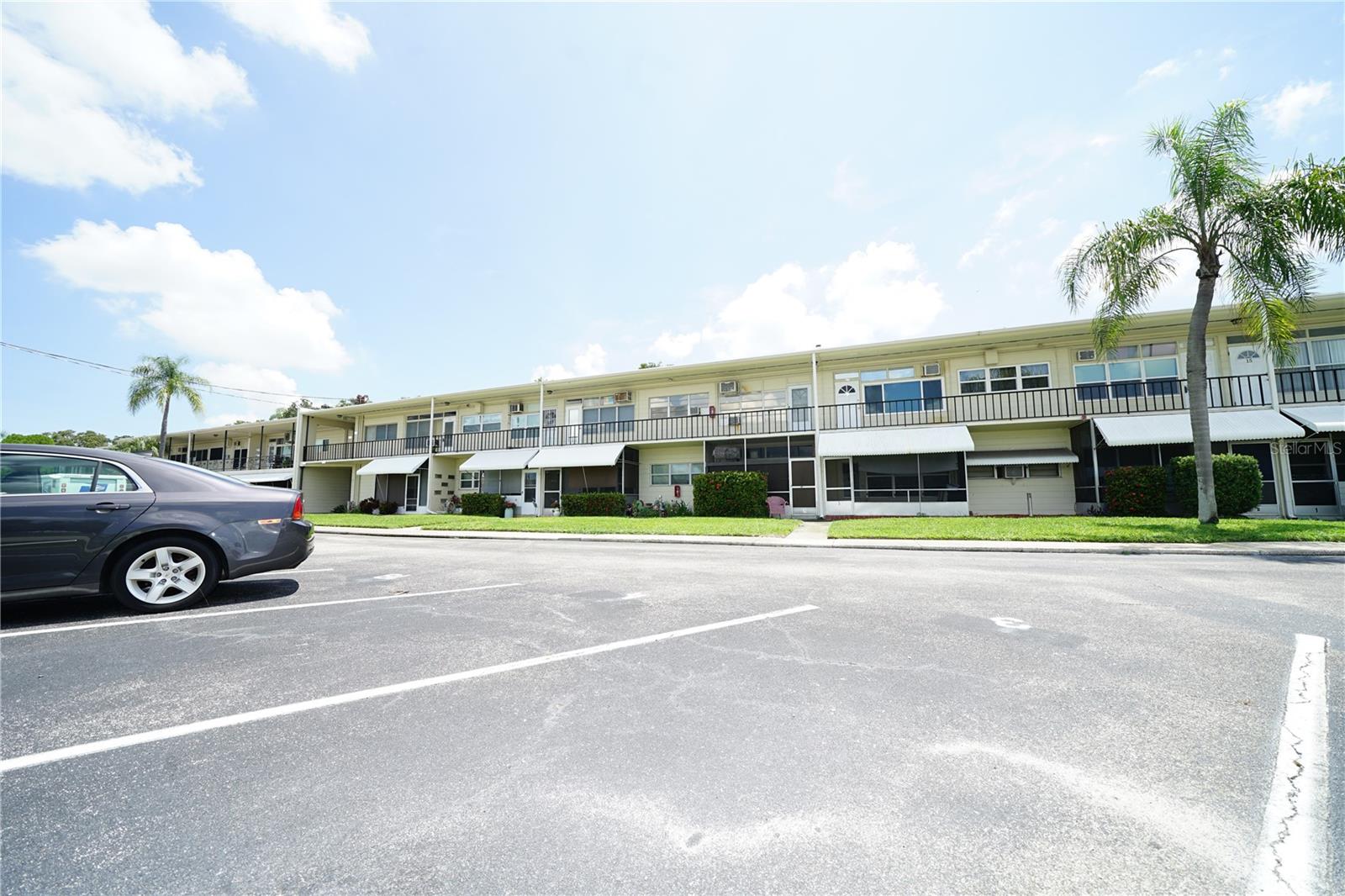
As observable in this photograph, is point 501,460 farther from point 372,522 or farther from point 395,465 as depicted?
point 395,465

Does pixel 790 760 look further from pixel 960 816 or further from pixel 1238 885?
pixel 1238 885

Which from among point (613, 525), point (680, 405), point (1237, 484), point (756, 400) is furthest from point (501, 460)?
point (1237, 484)

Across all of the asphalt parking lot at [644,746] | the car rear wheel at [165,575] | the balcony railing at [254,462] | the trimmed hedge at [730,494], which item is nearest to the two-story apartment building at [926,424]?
the trimmed hedge at [730,494]

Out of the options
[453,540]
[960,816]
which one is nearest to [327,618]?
[960,816]

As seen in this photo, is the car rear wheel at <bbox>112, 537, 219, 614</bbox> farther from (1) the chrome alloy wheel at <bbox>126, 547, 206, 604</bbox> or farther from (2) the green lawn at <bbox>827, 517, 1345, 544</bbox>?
(2) the green lawn at <bbox>827, 517, 1345, 544</bbox>

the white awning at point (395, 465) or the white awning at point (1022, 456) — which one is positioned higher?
the white awning at point (395, 465)

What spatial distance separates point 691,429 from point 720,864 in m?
22.8

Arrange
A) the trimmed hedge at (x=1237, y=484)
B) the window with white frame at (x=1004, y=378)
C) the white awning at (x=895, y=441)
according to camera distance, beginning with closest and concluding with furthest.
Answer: the trimmed hedge at (x=1237, y=484)
the white awning at (x=895, y=441)
the window with white frame at (x=1004, y=378)

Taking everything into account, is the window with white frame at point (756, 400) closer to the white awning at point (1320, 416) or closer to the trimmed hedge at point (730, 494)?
the trimmed hedge at point (730, 494)

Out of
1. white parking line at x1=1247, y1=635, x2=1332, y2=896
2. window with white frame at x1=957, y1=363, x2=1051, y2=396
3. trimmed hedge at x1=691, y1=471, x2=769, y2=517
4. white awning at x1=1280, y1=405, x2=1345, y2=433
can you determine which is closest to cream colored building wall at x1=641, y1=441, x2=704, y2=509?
trimmed hedge at x1=691, y1=471, x2=769, y2=517

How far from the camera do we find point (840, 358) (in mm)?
22922

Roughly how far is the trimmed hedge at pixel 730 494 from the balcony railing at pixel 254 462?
3046 cm

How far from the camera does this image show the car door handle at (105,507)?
15.7 ft

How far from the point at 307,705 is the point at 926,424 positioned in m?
21.8
